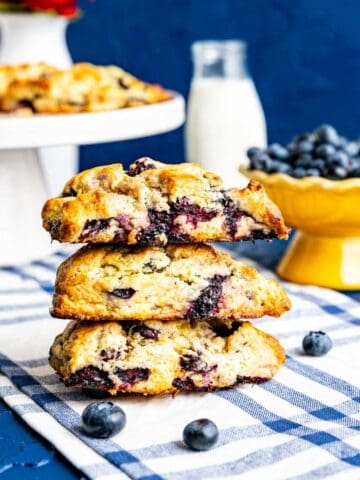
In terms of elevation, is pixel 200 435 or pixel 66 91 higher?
pixel 66 91

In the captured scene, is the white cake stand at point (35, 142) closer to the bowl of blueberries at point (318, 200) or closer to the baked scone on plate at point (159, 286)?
the bowl of blueberries at point (318, 200)

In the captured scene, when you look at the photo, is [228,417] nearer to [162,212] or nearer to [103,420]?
[103,420]

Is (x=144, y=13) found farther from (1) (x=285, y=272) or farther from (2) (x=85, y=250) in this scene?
(2) (x=85, y=250)

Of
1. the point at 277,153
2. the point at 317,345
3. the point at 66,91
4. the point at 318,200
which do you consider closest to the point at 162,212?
the point at 317,345

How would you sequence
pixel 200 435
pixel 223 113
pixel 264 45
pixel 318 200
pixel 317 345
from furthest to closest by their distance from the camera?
pixel 264 45 → pixel 223 113 → pixel 318 200 → pixel 317 345 → pixel 200 435

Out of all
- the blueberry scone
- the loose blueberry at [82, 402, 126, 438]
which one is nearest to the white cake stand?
the blueberry scone

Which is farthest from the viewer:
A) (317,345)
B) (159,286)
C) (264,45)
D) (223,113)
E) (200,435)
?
(264,45)
